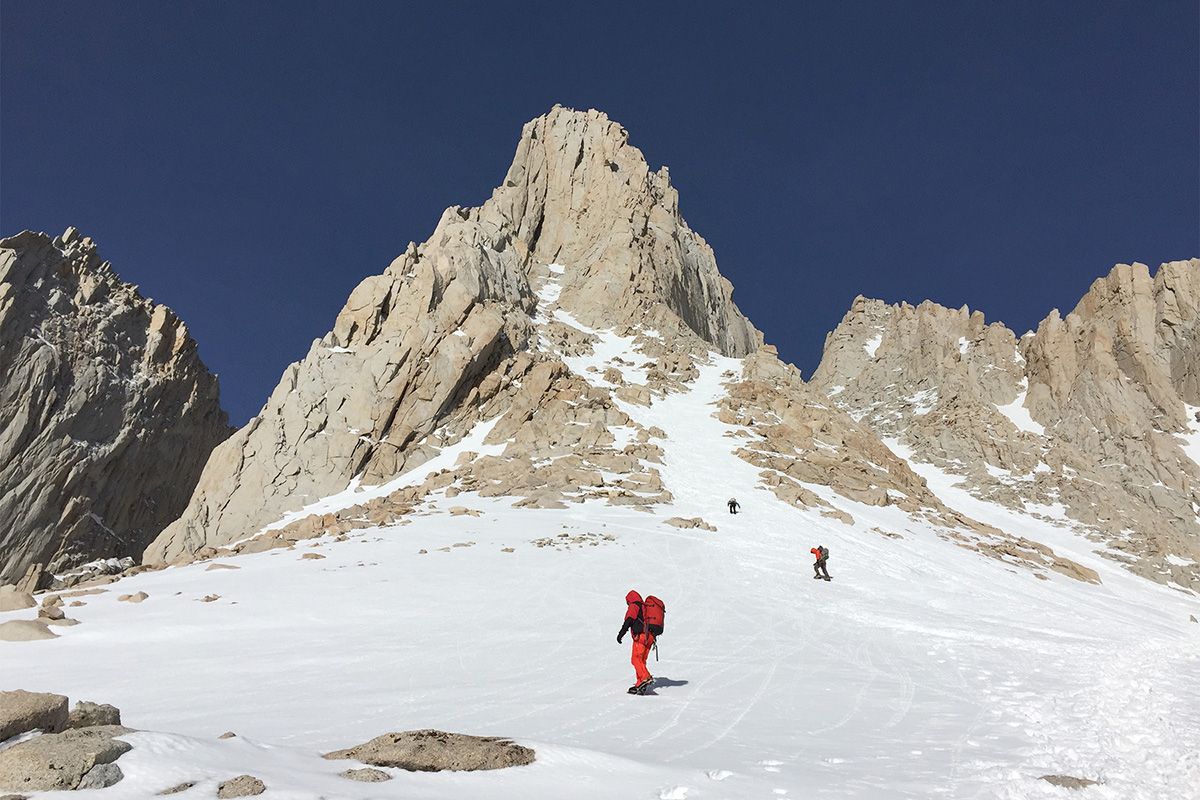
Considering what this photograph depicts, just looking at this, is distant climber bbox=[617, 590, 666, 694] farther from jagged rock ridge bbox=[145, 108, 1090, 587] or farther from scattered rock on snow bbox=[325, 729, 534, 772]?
jagged rock ridge bbox=[145, 108, 1090, 587]

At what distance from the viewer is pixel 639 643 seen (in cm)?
844

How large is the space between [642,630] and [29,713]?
21.3ft

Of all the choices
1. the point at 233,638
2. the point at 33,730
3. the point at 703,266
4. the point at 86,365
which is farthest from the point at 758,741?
the point at 703,266

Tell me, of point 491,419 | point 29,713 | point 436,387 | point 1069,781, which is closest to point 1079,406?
point 491,419

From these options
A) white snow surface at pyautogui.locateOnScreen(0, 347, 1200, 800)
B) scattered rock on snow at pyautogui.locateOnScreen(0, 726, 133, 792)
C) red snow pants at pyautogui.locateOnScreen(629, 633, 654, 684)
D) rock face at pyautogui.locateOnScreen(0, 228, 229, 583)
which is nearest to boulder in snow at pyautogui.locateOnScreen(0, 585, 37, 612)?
white snow surface at pyautogui.locateOnScreen(0, 347, 1200, 800)

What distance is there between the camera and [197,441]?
65438mm

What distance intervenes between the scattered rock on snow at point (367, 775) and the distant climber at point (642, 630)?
14.9 feet

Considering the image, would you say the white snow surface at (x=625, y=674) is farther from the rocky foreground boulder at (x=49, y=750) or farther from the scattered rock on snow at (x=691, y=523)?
the scattered rock on snow at (x=691, y=523)

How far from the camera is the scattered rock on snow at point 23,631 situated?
9.80 m

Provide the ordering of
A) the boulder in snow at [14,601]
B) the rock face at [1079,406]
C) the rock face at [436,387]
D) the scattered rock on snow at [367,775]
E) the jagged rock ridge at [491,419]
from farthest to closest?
the rock face at [1079,406], the rock face at [436,387], the jagged rock ridge at [491,419], the boulder in snow at [14,601], the scattered rock on snow at [367,775]

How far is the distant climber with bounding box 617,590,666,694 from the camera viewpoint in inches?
324

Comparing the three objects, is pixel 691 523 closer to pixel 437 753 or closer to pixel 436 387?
pixel 437 753

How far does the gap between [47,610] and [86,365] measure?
50514 mm

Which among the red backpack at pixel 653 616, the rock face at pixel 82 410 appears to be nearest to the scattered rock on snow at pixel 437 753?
the red backpack at pixel 653 616
